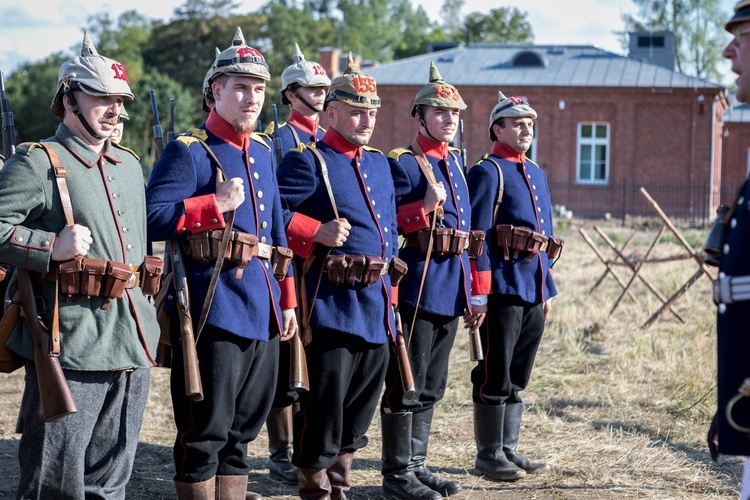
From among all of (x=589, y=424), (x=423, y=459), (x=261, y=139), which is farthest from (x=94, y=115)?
(x=589, y=424)

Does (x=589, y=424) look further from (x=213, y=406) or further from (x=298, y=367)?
(x=213, y=406)

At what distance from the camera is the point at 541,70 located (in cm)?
3341

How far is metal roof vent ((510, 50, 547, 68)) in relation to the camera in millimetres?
33844

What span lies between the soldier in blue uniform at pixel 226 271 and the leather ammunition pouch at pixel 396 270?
79 cm

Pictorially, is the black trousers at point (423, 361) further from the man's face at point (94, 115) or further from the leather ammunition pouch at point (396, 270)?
the man's face at point (94, 115)

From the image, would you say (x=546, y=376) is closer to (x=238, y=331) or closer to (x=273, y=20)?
(x=238, y=331)

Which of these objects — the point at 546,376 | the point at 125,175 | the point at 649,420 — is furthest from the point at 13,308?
the point at 546,376

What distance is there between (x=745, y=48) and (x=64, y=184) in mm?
2622

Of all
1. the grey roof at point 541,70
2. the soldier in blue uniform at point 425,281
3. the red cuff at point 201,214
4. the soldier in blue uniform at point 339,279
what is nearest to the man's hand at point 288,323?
the soldier in blue uniform at point 339,279

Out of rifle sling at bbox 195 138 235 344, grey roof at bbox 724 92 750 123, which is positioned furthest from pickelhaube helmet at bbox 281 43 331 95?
grey roof at bbox 724 92 750 123

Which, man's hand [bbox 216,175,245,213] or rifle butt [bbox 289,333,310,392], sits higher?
man's hand [bbox 216,175,245,213]

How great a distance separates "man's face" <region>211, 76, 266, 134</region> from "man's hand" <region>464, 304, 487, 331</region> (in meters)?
1.95

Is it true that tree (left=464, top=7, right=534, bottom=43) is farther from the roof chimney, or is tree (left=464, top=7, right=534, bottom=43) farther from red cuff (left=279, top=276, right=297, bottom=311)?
red cuff (left=279, top=276, right=297, bottom=311)

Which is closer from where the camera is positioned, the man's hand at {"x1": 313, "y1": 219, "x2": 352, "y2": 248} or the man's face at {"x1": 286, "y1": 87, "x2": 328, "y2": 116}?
the man's hand at {"x1": 313, "y1": 219, "x2": 352, "y2": 248}
